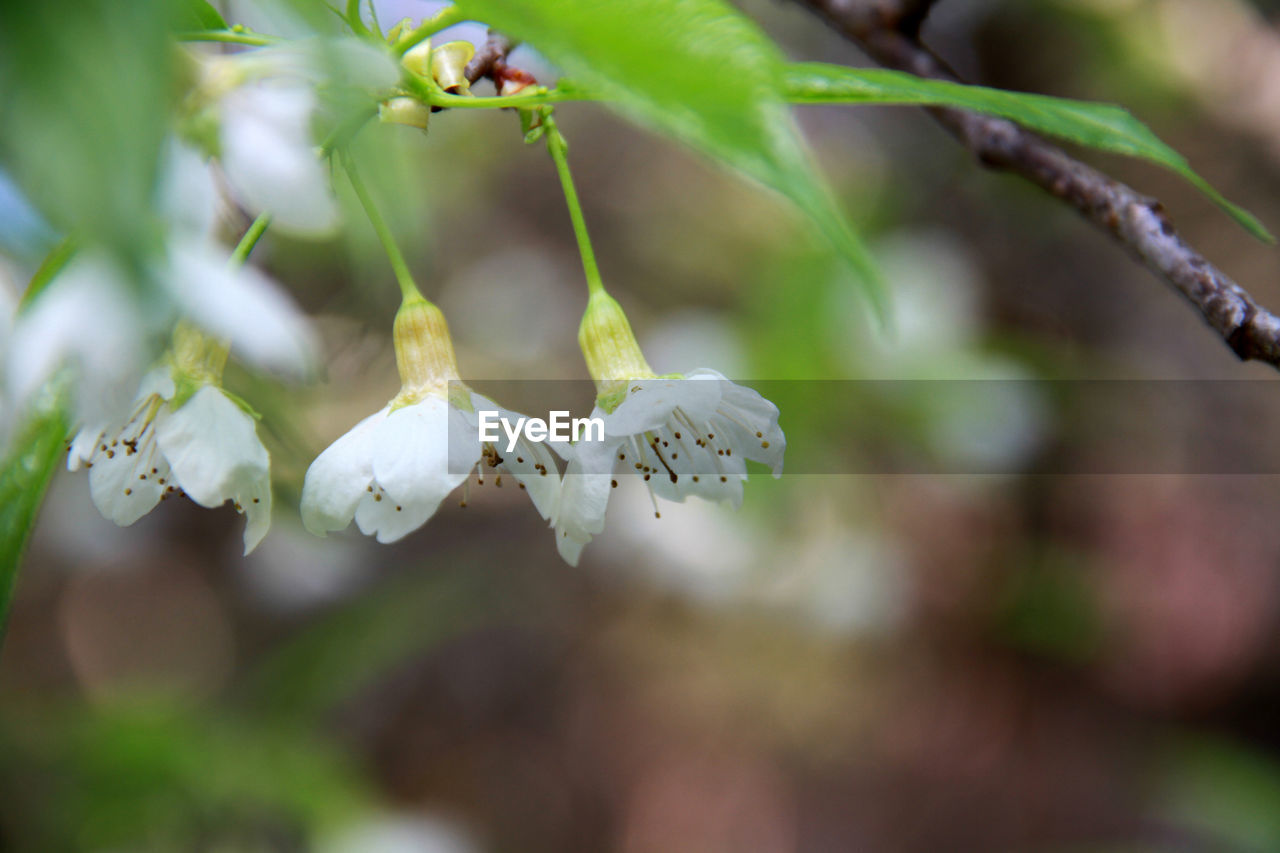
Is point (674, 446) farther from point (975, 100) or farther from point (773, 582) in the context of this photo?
point (773, 582)

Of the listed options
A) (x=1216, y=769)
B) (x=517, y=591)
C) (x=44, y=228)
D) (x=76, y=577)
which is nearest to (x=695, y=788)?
(x=517, y=591)

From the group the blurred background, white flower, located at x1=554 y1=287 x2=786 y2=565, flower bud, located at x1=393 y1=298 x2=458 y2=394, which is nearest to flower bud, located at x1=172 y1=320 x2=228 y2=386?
flower bud, located at x1=393 y1=298 x2=458 y2=394

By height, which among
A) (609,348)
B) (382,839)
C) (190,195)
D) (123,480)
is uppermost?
(190,195)

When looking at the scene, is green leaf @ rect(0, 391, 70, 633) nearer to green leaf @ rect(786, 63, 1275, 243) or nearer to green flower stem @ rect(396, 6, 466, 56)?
green flower stem @ rect(396, 6, 466, 56)

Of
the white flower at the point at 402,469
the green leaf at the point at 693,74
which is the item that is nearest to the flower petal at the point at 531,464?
the white flower at the point at 402,469

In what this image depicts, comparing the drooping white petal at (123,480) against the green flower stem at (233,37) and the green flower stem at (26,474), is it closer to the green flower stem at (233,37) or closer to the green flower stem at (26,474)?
the green flower stem at (26,474)

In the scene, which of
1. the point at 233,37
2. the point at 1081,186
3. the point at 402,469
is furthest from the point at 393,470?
the point at 1081,186
